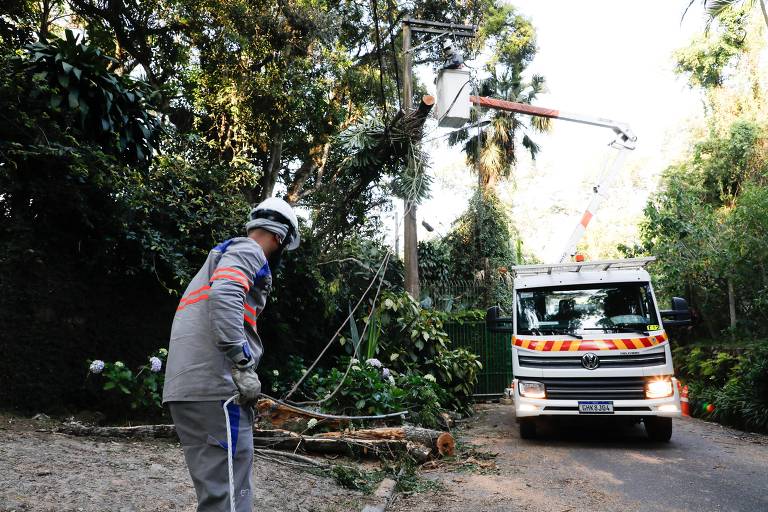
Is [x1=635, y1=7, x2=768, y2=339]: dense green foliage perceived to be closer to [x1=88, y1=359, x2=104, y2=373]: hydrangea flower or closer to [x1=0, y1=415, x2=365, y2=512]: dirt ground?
[x1=0, y1=415, x2=365, y2=512]: dirt ground

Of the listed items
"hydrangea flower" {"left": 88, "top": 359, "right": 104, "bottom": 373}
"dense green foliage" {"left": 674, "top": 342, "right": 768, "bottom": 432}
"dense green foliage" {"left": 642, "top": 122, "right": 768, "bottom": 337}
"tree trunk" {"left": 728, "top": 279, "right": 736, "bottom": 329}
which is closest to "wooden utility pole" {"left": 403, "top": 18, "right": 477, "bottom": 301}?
"dense green foliage" {"left": 674, "top": 342, "right": 768, "bottom": 432}

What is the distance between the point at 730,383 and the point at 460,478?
299 inches

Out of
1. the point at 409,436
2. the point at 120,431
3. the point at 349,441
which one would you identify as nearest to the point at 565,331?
the point at 409,436

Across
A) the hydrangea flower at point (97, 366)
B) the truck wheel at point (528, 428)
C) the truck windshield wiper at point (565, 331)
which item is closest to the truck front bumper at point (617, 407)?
the truck wheel at point (528, 428)

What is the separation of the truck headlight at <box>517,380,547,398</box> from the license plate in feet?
1.69

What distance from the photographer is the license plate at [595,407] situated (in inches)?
327

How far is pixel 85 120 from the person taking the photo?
23.9 feet

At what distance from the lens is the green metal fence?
14227 mm

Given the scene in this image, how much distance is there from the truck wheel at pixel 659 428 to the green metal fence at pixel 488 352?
558 cm

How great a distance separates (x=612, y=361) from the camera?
835cm

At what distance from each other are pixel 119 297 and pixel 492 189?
1763 centimetres

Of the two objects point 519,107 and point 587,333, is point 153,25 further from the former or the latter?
point 587,333

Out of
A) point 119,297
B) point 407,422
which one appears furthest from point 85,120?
point 407,422

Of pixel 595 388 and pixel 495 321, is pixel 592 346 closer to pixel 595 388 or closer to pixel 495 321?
pixel 595 388
